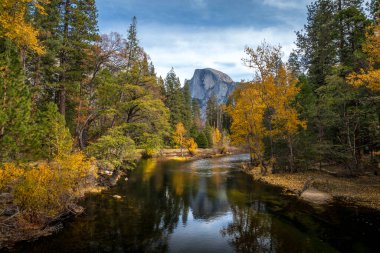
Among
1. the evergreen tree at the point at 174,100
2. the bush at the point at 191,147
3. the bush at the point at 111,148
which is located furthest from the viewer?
the evergreen tree at the point at 174,100

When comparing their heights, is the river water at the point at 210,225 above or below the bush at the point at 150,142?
below

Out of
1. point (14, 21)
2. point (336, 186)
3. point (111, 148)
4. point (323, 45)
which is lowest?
point (336, 186)

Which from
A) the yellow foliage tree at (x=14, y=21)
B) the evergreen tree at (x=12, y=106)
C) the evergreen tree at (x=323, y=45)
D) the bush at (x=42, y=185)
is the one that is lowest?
the bush at (x=42, y=185)

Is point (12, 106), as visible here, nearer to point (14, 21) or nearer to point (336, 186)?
point (14, 21)

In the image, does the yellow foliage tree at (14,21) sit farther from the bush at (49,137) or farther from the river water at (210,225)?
the river water at (210,225)

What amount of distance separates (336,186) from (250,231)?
502 inches

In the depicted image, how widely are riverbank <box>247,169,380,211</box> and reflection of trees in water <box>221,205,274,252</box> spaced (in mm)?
5550

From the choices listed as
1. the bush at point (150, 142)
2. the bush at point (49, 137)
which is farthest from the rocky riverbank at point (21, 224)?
the bush at point (150, 142)

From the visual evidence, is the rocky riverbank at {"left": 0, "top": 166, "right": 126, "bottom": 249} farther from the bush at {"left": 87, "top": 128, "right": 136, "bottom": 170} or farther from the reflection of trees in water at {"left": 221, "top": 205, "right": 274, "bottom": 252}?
the reflection of trees in water at {"left": 221, "top": 205, "right": 274, "bottom": 252}

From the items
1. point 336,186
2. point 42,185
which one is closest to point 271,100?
A: point 336,186

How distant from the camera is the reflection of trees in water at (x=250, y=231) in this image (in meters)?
12.6

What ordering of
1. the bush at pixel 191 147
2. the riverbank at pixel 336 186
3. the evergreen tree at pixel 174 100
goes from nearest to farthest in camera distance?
the riverbank at pixel 336 186, the bush at pixel 191 147, the evergreen tree at pixel 174 100

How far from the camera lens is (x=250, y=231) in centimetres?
1460

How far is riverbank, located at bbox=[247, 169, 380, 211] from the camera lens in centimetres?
1906
